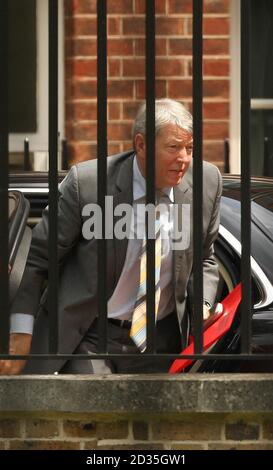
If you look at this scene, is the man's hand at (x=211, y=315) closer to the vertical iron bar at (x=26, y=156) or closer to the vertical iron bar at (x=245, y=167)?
the vertical iron bar at (x=245, y=167)

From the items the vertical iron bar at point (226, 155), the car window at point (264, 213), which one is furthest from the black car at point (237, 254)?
the vertical iron bar at point (226, 155)

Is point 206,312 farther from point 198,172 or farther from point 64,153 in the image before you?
point 64,153

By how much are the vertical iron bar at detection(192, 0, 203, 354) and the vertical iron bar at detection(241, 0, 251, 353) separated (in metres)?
0.14

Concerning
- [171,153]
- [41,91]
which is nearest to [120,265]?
[171,153]

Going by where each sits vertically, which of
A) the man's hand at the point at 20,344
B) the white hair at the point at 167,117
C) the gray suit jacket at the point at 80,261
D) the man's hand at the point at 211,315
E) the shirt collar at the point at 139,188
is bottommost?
the man's hand at the point at 20,344

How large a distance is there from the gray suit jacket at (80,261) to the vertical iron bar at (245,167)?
304mm

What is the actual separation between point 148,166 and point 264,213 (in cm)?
81

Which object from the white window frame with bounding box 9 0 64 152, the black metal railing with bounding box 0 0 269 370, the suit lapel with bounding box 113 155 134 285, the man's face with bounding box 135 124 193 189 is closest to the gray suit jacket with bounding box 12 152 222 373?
the suit lapel with bounding box 113 155 134 285

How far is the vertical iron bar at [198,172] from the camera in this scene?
461 centimetres

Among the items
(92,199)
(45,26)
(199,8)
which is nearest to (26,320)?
(92,199)
